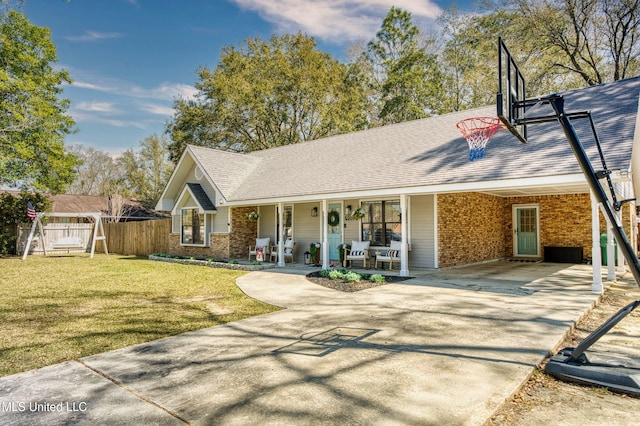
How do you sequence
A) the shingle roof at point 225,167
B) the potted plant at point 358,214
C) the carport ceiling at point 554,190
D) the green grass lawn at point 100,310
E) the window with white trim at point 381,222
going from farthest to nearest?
the shingle roof at point 225,167 < the potted plant at point 358,214 < the window with white trim at point 381,222 < the carport ceiling at point 554,190 < the green grass lawn at point 100,310

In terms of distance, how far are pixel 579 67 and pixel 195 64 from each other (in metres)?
26.6

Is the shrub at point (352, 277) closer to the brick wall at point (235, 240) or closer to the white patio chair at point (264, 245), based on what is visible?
the white patio chair at point (264, 245)

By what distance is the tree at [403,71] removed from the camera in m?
28.0

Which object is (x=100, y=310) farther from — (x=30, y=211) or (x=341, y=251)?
(x=30, y=211)

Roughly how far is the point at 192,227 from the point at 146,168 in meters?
29.1

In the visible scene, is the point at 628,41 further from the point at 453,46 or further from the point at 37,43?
the point at 37,43

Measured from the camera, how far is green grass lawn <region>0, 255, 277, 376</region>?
16.3 ft

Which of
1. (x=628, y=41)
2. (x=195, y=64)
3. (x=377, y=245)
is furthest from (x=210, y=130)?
(x=628, y=41)

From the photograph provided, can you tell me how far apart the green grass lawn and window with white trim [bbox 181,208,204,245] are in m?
5.46

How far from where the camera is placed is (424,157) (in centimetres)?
1185

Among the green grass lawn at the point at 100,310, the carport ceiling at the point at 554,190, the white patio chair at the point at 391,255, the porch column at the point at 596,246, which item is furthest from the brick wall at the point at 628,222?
the green grass lawn at the point at 100,310

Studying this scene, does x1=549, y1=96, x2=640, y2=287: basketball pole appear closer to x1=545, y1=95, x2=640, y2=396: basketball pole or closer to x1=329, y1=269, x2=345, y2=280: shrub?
x1=545, y1=95, x2=640, y2=396: basketball pole

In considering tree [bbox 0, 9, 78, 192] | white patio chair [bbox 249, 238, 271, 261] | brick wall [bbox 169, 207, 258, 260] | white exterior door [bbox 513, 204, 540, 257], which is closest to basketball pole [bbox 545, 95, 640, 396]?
white patio chair [bbox 249, 238, 271, 261]

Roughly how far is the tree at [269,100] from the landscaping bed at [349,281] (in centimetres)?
2071
